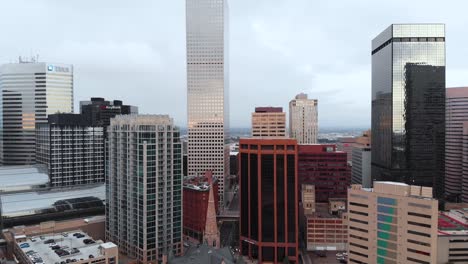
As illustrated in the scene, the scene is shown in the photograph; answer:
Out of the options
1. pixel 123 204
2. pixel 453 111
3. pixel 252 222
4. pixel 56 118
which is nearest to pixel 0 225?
pixel 123 204

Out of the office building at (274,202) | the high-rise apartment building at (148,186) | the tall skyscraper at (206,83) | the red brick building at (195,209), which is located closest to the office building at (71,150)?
the tall skyscraper at (206,83)

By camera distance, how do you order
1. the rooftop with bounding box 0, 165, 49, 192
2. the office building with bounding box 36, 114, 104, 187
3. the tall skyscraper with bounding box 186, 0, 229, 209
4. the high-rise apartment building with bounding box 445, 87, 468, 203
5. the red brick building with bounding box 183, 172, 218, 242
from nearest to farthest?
the red brick building with bounding box 183, 172, 218, 242 < the rooftop with bounding box 0, 165, 49, 192 < the office building with bounding box 36, 114, 104, 187 < the high-rise apartment building with bounding box 445, 87, 468, 203 < the tall skyscraper with bounding box 186, 0, 229, 209

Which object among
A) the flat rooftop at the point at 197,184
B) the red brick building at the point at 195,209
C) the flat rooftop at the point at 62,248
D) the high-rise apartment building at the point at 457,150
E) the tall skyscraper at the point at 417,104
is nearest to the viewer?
the flat rooftop at the point at 62,248

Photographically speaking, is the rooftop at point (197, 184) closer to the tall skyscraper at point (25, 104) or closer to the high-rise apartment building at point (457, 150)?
the tall skyscraper at point (25, 104)

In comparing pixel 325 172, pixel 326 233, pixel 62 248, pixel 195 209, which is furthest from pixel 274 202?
pixel 325 172

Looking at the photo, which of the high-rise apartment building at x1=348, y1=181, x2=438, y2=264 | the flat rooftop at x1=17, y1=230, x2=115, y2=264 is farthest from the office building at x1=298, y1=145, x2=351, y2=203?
the flat rooftop at x1=17, y1=230, x2=115, y2=264

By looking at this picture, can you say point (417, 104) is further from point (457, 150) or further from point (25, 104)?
point (25, 104)

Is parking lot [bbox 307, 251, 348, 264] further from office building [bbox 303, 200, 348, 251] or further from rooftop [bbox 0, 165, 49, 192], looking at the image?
rooftop [bbox 0, 165, 49, 192]
